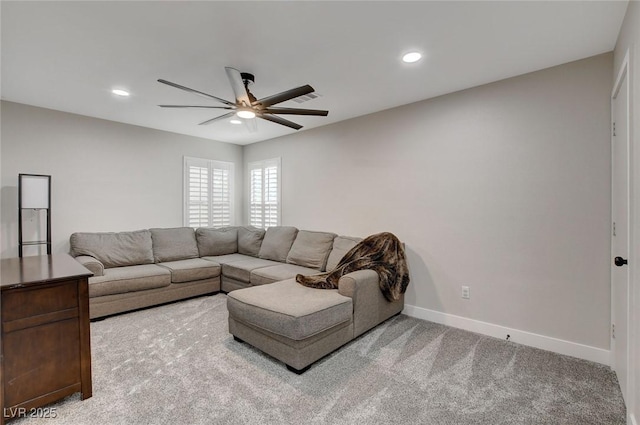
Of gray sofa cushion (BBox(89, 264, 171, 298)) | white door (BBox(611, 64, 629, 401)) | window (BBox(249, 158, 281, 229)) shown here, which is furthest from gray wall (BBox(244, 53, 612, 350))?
gray sofa cushion (BBox(89, 264, 171, 298))

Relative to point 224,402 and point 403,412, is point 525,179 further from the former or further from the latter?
point 224,402

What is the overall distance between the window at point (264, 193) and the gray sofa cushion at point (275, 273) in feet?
4.82

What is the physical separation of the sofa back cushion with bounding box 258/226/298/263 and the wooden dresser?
272 cm

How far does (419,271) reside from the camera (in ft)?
11.6

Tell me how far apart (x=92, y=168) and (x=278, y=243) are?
2889 mm

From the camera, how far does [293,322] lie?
87.7 inches

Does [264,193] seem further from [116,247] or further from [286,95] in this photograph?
[286,95]

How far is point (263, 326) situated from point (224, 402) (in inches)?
23.7

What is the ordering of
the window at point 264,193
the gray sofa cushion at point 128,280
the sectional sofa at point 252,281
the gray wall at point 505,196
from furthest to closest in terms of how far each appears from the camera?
→ 1. the window at point 264,193
2. the gray sofa cushion at point 128,280
3. the gray wall at point 505,196
4. the sectional sofa at point 252,281

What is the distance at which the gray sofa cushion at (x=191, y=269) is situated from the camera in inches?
158

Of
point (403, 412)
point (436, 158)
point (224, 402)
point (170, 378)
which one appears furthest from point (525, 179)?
point (170, 378)

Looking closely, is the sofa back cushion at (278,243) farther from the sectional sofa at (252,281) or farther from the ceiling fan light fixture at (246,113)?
the ceiling fan light fixture at (246,113)

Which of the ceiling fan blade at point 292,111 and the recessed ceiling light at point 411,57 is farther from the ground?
the recessed ceiling light at point 411,57

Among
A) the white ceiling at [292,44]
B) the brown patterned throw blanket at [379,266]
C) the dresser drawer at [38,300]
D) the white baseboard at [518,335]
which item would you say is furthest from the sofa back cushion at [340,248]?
the dresser drawer at [38,300]
